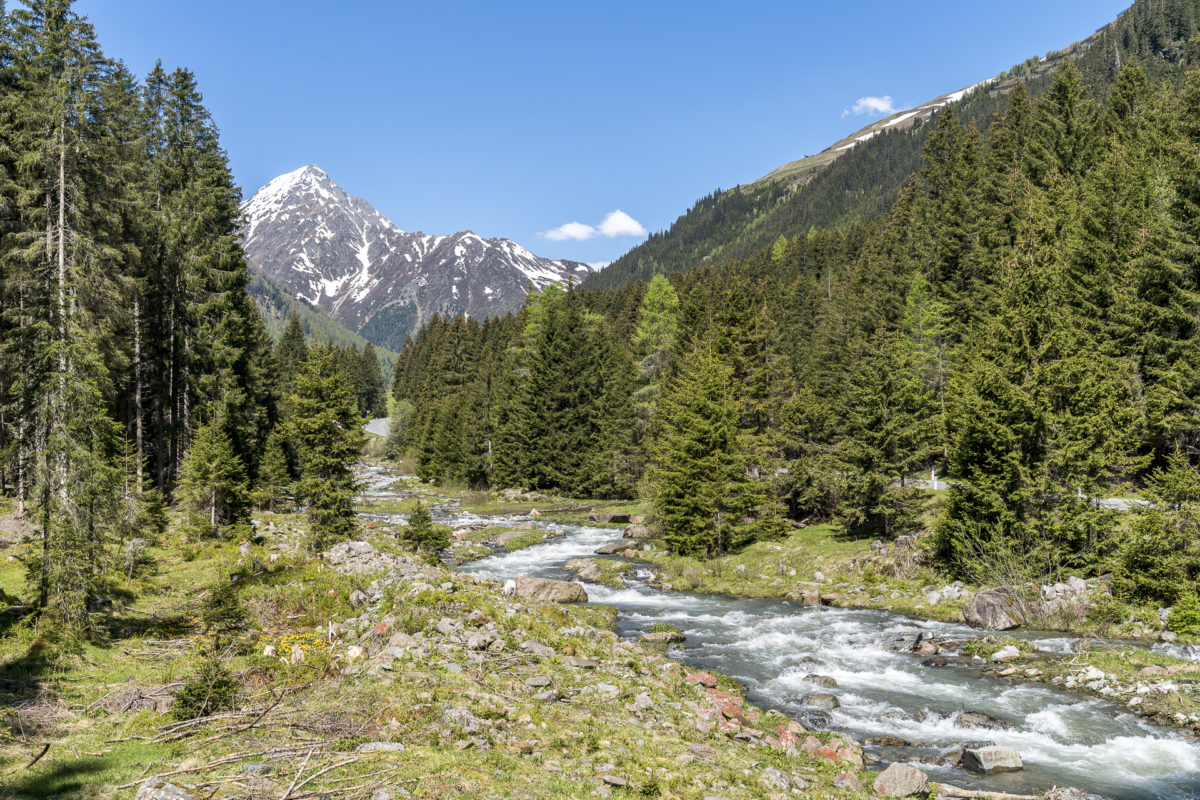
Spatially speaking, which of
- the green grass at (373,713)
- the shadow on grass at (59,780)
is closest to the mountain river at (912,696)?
the green grass at (373,713)

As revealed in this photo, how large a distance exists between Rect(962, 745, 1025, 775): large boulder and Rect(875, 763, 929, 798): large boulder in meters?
2.11

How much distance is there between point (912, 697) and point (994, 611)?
773 cm


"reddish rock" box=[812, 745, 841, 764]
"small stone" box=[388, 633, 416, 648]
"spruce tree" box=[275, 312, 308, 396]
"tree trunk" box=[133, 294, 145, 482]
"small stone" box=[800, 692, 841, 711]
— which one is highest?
"spruce tree" box=[275, 312, 308, 396]

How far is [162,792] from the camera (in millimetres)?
7633

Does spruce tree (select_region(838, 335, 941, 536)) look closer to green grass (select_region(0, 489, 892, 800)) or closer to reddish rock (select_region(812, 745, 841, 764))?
green grass (select_region(0, 489, 892, 800))

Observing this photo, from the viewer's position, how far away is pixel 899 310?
55.2m

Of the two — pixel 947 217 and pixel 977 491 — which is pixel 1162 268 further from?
pixel 947 217

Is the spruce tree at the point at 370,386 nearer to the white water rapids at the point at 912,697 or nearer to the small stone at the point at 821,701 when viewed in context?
the white water rapids at the point at 912,697

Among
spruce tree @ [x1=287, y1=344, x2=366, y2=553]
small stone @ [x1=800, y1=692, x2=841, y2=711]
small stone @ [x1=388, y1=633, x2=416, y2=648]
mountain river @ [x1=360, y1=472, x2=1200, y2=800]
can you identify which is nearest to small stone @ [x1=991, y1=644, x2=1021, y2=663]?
mountain river @ [x1=360, y1=472, x2=1200, y2=800]

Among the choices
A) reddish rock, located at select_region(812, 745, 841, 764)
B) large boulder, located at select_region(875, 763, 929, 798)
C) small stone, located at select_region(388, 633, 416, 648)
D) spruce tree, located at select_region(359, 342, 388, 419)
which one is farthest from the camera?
spruce tree, located at select_region(359, 342, 388, 419)

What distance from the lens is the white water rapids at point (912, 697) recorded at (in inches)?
496

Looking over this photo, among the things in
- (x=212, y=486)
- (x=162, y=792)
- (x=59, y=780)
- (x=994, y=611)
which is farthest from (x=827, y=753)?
(x=212, y=486)

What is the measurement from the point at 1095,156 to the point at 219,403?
64999 millimetres

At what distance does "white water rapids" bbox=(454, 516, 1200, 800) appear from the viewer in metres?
12.6
